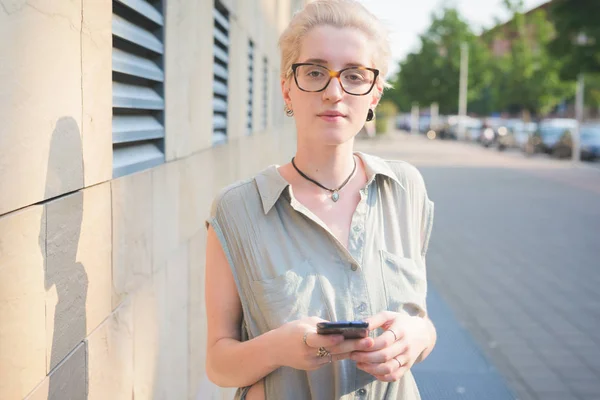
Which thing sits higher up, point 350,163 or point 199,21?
point 199,21

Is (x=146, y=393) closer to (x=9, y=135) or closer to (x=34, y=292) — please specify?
(x=34, y=292)

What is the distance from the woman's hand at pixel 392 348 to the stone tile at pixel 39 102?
814 mm

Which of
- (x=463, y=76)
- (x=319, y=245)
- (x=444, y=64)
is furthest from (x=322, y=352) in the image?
(x=444, y=64)

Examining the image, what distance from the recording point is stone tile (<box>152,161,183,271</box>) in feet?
10.8

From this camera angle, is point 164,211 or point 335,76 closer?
point 335,76

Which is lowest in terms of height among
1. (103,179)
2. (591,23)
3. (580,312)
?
(580,312)

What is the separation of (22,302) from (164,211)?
180 cm

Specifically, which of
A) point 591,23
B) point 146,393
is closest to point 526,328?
point 146,393

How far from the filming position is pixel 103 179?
2.45 m

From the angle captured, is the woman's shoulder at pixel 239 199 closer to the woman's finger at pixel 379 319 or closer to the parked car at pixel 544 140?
the woman's finger at pixel 379 319

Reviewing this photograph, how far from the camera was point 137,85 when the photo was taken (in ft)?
11.0

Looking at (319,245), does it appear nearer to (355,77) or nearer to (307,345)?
(307,345)

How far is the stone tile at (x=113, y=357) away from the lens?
2338 mm

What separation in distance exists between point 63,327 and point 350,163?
0.86m
